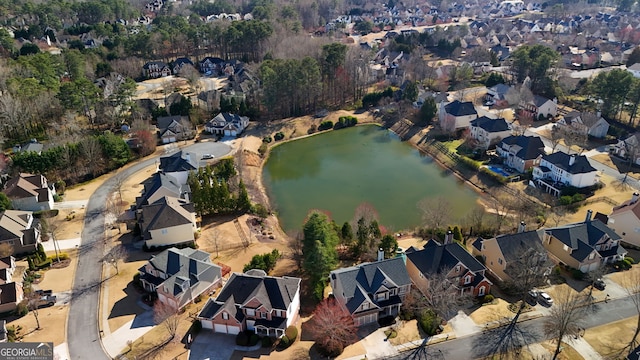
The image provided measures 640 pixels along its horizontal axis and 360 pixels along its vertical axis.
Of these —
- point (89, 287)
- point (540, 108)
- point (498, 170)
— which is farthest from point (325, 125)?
point (89, 287)

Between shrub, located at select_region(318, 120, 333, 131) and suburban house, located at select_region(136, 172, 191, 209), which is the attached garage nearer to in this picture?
suburban house, located at select_region(136, 172, 191, 209)

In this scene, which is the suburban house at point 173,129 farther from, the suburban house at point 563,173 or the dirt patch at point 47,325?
the suburban house at point 563,173

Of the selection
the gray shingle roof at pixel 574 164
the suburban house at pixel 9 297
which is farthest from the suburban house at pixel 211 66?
the suburban house at pixel 9 297

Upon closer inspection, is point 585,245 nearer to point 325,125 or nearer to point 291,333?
point 291,333

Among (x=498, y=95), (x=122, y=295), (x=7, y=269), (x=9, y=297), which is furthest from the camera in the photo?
(x=498, y=95)

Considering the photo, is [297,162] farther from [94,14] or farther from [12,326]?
[94,14]

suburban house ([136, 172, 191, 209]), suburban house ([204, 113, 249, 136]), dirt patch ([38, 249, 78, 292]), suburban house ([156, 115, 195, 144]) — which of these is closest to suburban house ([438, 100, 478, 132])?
suburban house ([204, 113, 249, 136])

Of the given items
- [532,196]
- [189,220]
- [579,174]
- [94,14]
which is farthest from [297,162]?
[94,14]
